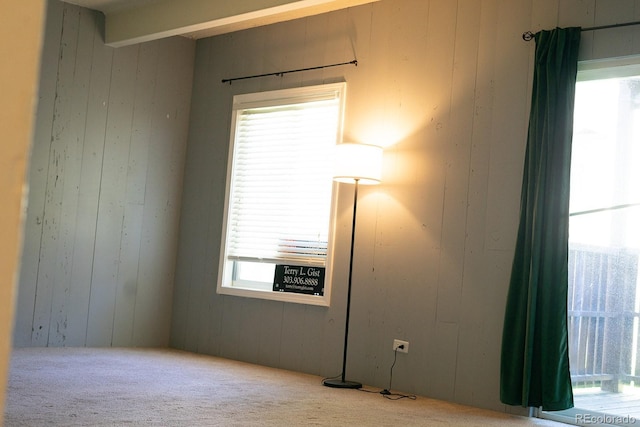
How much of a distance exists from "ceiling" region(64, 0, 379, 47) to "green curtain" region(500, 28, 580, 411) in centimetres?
149

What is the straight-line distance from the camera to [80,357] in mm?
5375

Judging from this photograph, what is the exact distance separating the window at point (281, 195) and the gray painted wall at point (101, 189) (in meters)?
0.67

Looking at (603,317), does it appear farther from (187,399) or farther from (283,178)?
(283,178)

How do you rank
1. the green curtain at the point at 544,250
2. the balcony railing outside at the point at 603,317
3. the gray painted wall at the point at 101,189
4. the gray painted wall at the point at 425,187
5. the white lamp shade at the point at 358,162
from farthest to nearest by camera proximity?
1. the gray painted wall at the point at 101,189
2. the white lamp shade at the point at 358,162
3. the gray painted wall at the point at 425,187
4. the green curtain at the point at 544,250
5. the balcony railing outside at the point at 603,317

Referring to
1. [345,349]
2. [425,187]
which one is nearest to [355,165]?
[425,187]

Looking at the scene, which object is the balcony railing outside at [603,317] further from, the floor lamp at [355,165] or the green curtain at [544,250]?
the floor lamp at [355,165]

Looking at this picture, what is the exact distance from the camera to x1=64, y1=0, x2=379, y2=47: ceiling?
5027 mm

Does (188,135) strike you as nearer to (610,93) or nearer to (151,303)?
(151,303)

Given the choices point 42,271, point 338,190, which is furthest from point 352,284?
point 42,271

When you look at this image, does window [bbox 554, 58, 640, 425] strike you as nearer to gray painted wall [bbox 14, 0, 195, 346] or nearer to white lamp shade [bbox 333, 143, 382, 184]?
white lamp shade [bbox 333, 143, 382, 184]

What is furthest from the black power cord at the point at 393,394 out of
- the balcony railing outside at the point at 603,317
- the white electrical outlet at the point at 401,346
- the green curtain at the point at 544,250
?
the balcony railing outside at the point at 603,317

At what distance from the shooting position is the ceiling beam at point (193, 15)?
4999 mm

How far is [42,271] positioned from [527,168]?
12.1 feet

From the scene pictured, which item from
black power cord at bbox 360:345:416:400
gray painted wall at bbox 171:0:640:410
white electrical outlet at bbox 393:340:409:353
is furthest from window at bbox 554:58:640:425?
white electrical outlet at bbox 393:340:409:353
